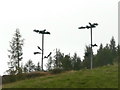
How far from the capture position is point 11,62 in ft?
263

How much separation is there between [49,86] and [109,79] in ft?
16.2

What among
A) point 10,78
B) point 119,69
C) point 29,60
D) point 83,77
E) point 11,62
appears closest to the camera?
point 83,77

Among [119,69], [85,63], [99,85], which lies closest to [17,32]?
[85,63]

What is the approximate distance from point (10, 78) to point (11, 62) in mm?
39248

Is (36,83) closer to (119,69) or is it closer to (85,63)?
(119,69)

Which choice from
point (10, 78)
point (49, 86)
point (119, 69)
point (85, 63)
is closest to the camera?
point (49, 86)

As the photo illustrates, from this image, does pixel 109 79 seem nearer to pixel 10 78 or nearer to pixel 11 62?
pixel 10 78

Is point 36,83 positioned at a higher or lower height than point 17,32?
lower

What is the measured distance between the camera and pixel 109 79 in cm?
3192

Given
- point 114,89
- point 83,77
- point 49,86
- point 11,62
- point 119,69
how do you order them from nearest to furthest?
point 114,89
point 49,86
point 83,77
point 119,69
point 11,62

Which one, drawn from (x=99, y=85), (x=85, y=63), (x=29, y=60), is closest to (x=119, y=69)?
(x=99, y=85)

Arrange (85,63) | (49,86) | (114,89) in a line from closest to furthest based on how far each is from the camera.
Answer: (114,89) < (49,86) < (85,63)

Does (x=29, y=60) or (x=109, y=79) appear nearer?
(x=109, y=79)

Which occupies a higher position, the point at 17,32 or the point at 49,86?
the point at 17,32
